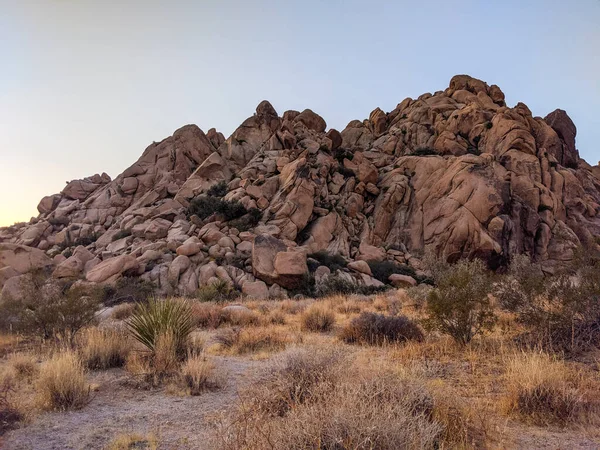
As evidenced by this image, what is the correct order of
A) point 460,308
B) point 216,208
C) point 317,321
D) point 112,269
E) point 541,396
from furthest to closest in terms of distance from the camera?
point 216,208, point 112,269, point 317,321, point 460,308, point 541,396

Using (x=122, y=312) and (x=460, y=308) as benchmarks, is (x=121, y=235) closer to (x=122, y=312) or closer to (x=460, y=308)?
(x=122, y=312)

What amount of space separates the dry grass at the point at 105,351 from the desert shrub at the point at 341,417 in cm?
422

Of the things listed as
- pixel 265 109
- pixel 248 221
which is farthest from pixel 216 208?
pixel 265 109

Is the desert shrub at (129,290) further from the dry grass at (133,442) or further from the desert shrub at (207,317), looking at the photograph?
the dry grass at (133,442)

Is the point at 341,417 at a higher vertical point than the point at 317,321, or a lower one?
higher

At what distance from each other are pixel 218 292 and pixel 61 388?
15102 millimetres

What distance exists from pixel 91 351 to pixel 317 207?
26774 millimetres

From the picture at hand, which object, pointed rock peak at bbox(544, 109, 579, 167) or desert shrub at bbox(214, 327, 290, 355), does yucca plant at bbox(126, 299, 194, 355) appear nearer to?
desert shrub at bbox(214, 327, 290, 355)

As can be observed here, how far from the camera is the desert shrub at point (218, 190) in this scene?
117 ft

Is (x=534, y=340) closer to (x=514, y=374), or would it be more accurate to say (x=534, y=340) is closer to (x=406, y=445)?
(x=514, y=374)

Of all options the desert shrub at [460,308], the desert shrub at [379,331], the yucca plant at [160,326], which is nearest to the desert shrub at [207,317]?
the yucca plant at [160,326]

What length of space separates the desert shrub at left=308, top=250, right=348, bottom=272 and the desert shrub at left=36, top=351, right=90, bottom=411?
884 inches

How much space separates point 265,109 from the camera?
45.7 m

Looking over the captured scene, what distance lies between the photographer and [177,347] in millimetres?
8172
